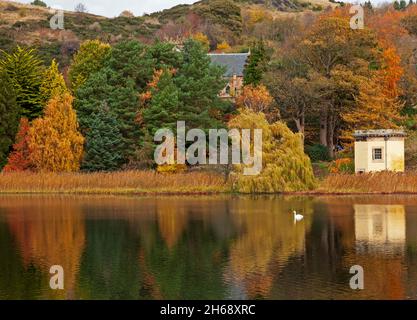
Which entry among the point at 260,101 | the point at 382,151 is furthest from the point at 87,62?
the point at 382,151

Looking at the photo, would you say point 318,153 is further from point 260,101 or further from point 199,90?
point 199,90

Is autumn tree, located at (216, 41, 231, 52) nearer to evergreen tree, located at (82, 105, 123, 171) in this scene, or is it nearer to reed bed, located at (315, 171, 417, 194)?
evergreen tree, located at (82, 105, 123, 171)

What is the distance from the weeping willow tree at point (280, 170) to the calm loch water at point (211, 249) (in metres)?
5.19

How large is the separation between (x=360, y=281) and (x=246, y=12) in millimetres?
107808

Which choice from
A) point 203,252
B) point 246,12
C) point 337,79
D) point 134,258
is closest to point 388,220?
point 203,252

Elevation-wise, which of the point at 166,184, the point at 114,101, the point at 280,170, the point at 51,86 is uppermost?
the point at 51,86

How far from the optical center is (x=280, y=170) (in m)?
44.4

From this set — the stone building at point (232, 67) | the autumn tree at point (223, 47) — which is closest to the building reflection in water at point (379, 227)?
the stone building at point (232, 67)

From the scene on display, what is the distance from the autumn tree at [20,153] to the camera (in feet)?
171

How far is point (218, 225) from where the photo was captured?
30.3 meters

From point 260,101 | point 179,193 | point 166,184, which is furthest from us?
point 260,101

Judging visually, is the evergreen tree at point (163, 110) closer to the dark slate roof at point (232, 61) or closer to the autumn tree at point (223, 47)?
the dark slate roof at point (232, 61)

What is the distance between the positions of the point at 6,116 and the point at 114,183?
403 inches

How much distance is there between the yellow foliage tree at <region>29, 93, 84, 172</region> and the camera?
5147cm
